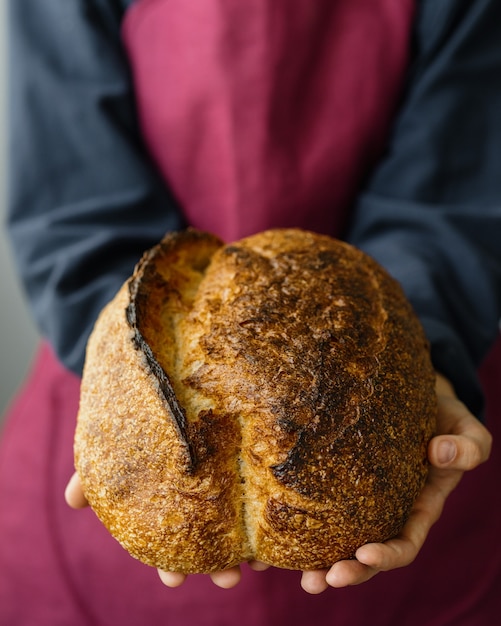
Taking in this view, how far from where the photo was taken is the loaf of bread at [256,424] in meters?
0.71

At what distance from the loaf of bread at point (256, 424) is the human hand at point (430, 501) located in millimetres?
17

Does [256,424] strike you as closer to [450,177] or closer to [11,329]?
[450,177]

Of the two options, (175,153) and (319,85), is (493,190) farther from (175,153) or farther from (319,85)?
(175,153)

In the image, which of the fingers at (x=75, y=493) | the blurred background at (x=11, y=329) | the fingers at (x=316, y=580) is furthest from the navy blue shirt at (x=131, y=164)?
the blurred background at (x=11, y=329)

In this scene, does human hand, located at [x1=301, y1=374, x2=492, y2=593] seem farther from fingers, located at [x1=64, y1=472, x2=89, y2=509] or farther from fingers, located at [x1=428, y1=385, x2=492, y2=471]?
fingers, located at [x1=64, y1=472, x2=89, y2=509]

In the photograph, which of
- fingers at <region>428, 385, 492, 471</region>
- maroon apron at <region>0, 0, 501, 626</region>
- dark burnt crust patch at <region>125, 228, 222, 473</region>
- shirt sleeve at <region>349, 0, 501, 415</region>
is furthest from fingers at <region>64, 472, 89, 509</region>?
shirt sleeve at <region>349, 0, 501, 415</region>

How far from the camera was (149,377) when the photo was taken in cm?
72

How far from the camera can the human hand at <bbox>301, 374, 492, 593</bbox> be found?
0.74 m

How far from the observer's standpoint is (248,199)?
1267 millimetres

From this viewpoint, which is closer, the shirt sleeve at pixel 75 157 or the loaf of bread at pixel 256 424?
the loaf of bread at pixel 256 424

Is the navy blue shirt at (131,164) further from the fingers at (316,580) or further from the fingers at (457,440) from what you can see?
the fingers at (316,580)

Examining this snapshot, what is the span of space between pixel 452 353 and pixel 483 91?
602 mm

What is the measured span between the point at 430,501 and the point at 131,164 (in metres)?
0.84

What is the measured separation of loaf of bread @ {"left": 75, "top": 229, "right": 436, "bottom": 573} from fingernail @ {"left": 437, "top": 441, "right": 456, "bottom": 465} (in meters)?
0.02
